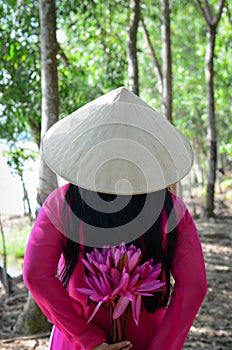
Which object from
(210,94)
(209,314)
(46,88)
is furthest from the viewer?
(210,94)

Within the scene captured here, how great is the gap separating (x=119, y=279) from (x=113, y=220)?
198 millimetres

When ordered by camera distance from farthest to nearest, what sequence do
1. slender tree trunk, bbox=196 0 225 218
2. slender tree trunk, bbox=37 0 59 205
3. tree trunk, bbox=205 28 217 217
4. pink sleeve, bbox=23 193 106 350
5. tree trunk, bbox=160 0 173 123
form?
1. tree trunk, bbox=205 28 217 217
2. slender tree trunk, bbox=196 0 225 218
3. tree trunk, bbox=160 0 173 123
4. slender tree trunk, bbox=37 0 59 205
5. pink sleeve, bbox=23 193 106 350

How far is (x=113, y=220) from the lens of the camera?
1.82 meters

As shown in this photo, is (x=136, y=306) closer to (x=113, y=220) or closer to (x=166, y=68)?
(x=113, y=220)

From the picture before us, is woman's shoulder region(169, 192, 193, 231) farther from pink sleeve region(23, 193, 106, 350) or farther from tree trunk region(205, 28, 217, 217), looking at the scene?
tree trunk region(205, 28, 217, 217)

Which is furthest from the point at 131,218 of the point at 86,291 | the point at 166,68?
the point at 166,68

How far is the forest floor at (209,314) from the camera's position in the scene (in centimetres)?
411

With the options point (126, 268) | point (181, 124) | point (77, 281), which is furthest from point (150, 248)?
point (181, 124)

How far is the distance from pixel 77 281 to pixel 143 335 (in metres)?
0.30

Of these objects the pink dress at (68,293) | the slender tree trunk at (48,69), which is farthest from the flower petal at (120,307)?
the slender tree trunk at (48,69)

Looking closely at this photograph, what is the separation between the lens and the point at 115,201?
183cm

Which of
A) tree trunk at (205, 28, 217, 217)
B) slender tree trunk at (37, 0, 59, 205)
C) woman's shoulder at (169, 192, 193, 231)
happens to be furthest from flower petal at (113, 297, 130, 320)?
tree trunk at (205, 28, 217, 217)

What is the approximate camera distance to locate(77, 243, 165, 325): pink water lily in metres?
1.75

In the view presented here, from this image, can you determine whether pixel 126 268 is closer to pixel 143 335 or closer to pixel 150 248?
pixel 150 248
